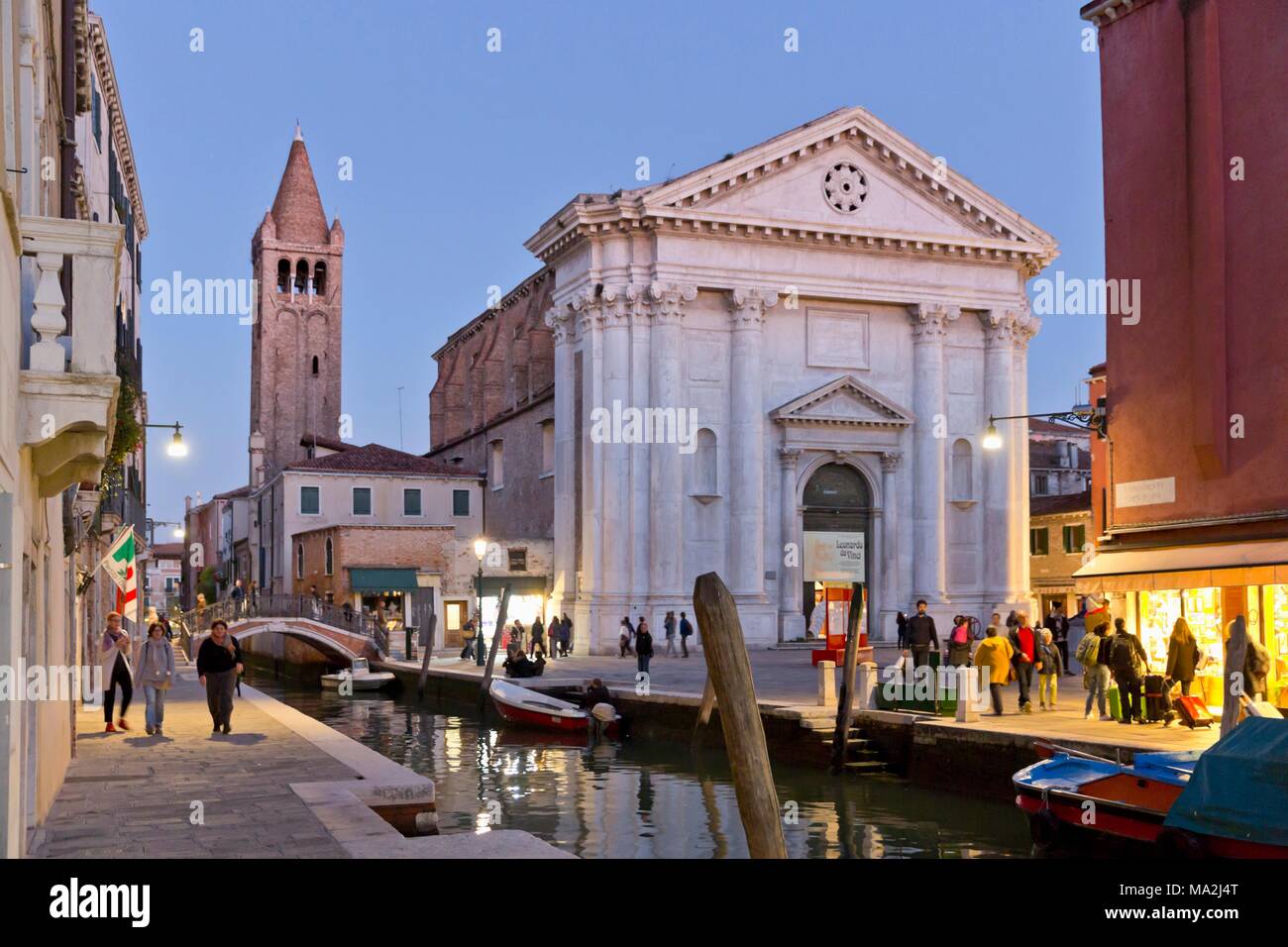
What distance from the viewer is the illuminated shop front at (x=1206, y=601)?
16.1 metres

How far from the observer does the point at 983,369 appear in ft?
127

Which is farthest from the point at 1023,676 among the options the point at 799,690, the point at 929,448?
the point at 929,448

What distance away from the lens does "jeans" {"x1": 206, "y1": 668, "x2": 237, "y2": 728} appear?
1592cm

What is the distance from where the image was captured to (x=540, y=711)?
23281 mm

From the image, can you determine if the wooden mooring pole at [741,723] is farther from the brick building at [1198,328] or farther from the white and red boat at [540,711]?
the white and red boat at [540,711]

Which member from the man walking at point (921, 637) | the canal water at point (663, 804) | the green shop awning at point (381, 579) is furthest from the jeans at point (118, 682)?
the green shop awning at point (381, 579)

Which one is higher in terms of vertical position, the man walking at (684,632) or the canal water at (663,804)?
the man walking at (684,632)

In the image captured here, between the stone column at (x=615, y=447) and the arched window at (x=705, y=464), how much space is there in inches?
68.9

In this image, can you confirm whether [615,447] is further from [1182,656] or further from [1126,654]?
[1182,656]

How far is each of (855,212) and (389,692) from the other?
653 inches

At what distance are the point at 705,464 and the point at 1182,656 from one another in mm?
20197

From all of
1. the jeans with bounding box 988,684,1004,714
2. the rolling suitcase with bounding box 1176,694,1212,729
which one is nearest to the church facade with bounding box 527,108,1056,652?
the jeans with bounding box 988,684,1004,714
